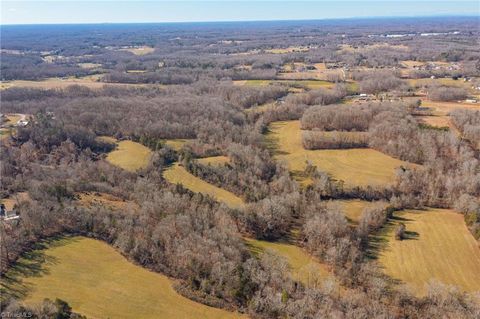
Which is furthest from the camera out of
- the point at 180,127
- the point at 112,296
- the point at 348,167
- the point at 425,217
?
the point at 180,127

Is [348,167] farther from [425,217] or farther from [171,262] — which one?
[171,262]

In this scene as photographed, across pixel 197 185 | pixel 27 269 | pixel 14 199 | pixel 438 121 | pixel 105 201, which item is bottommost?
pixel 27 269

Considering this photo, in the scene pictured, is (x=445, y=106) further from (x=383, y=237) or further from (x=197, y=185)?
(x=197, y=185)

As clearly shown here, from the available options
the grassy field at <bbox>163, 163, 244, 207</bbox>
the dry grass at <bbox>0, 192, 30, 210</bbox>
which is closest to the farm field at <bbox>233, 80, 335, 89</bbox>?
the grassy field at <bbox>163, 163, 244, 207</bbox>

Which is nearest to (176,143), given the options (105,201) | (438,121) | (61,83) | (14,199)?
(105,201)

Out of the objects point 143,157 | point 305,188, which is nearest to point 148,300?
point 305,188
